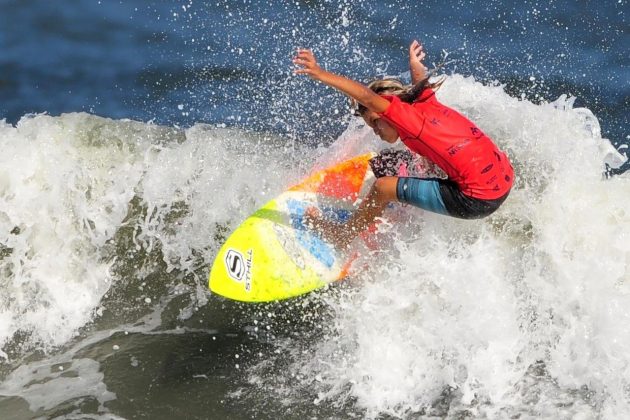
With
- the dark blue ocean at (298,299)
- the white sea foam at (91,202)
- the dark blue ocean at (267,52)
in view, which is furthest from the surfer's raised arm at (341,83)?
the dark blue ocean at (267,52)

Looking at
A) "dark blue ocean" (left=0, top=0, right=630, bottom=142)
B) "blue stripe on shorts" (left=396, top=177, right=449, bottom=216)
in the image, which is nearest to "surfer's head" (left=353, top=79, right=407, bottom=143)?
"blue stripe on shorts" (left=396, top=177, right=449, bottom=216)

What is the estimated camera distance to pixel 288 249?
6.57 metres

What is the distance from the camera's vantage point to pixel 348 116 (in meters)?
9.16

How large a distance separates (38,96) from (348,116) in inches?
154

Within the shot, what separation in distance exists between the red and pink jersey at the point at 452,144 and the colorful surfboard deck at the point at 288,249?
1.10m

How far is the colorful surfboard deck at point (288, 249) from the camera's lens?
645 centimetres

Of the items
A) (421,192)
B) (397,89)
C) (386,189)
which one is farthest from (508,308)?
(397,89)

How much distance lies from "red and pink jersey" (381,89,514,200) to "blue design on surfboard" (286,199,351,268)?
1.11 metres

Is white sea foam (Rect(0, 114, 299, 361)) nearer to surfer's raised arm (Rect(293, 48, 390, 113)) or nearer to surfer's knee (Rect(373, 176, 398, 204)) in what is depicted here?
surfer's knee (Rect(373, 176, 398, 204))

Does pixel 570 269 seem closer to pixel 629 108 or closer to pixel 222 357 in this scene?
pixel 222 357

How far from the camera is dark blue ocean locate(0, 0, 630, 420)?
5793mm

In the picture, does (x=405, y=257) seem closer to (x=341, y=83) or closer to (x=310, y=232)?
(x=310, y=232)

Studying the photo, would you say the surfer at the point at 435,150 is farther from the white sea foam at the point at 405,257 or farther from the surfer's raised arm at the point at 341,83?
the white sea foam at the point at 405,257

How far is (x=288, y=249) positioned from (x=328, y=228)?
39 cm
